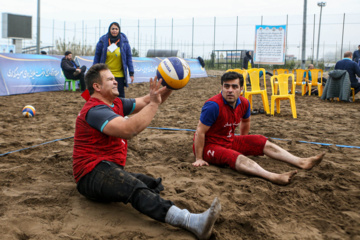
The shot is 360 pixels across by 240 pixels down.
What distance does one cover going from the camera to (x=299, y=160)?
12.7 ft

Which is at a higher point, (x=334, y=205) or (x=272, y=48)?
(x=272, y=48)

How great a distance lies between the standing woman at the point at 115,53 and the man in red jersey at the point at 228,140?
2629mm

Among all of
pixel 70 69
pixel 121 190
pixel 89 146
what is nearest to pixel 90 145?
pixel 89 146

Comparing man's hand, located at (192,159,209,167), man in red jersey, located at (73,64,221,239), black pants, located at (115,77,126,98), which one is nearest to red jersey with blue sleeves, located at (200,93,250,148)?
man's hand, located at (192,159,209,167)

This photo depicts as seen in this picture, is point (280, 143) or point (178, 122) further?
point (178, 122)

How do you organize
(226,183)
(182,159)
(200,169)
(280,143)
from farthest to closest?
(280,143) < (182,159) < (200,169) < (226,183)

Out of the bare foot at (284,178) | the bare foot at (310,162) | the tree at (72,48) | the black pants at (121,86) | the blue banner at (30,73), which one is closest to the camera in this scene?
the bare foot at (284,178)

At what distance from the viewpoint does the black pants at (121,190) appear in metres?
2.45

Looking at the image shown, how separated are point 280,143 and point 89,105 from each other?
3.19 meters

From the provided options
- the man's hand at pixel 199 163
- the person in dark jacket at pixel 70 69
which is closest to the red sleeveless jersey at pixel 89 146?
the man's hand at pixel 199 163

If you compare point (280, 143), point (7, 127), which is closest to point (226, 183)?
point (280, 143)

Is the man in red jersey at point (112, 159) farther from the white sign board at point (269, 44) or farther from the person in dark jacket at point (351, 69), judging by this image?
the white sign board at point (269, 44)

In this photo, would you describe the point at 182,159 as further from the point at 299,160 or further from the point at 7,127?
the point at 7,127

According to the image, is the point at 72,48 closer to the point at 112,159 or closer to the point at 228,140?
the point at 228,140
